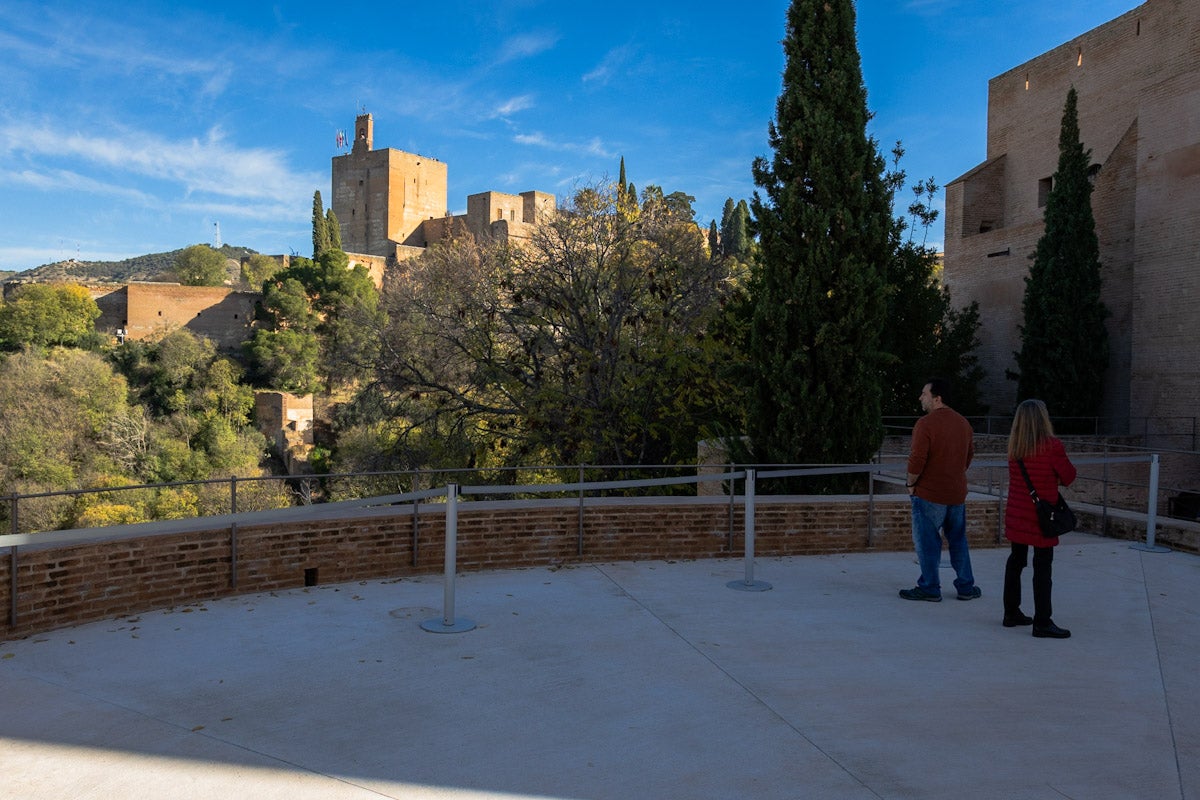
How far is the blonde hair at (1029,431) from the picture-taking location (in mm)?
5207

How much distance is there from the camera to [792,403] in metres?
9.87

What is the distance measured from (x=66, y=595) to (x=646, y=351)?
9002 mm

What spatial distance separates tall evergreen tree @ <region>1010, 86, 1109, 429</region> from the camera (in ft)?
69.4

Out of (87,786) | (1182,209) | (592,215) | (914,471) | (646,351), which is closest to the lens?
(87,786)

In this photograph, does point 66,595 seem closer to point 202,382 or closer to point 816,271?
point 816,271

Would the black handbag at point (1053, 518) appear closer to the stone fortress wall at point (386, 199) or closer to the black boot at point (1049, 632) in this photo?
the black boot at point (1049, 632)

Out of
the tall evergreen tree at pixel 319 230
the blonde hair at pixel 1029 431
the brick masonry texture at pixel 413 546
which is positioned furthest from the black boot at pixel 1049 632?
the tall evergreen tree at pixel 319 230

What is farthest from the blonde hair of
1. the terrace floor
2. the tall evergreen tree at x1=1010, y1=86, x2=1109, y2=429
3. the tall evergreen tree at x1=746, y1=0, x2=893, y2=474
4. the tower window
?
the tower window

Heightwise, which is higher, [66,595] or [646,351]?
[646,351]

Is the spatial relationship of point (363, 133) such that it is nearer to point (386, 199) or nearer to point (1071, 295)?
point (386, 199)

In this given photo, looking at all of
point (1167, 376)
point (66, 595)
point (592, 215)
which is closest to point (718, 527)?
point (66, 595)

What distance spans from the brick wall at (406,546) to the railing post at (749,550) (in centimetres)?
121

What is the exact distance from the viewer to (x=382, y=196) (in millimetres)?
83438

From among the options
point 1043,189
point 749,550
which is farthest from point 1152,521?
point 1043,189
